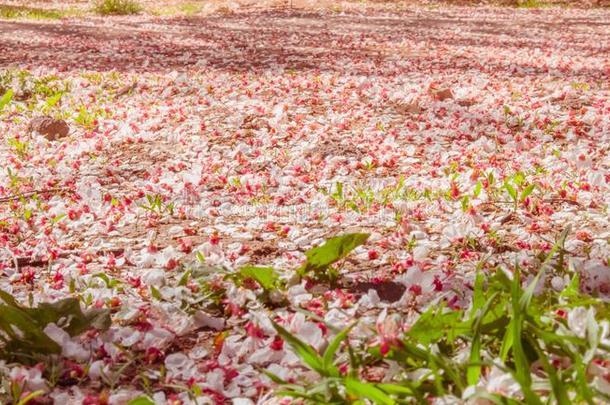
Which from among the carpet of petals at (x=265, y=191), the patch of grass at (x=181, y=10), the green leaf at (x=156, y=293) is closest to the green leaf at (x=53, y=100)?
the carpet of petals at (x=265, y=191)

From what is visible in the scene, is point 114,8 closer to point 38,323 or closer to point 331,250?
point 331,250

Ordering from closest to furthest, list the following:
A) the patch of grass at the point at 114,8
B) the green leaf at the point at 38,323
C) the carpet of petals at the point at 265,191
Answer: the green leaf at the point at 38,323 → the carpet of petals at the point at 265,191 → the patch of grass at the point at 114,8

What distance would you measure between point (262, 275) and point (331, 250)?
391mm

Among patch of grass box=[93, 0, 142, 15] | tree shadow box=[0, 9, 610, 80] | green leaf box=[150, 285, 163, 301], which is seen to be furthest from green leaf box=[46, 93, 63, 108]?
patch of grass box=[93, 0, 142, 15]

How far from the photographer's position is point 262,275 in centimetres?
330

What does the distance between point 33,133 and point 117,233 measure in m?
3.75

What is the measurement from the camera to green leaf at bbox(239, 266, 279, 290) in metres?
3.27

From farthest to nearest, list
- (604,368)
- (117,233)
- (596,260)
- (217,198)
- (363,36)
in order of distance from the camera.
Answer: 1. (363,36)
2. (217,198)
3. (117,233)
4. (596,260)
5. (604,368)

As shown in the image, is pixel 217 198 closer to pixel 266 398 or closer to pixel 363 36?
pixel 266 398

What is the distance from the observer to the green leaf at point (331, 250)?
335 centimetres

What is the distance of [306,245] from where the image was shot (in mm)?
4434

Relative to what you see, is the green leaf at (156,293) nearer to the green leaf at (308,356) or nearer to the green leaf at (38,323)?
the green leaf at (38,323)

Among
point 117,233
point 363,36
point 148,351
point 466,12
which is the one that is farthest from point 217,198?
point 466,12

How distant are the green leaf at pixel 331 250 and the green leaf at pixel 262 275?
213mm
